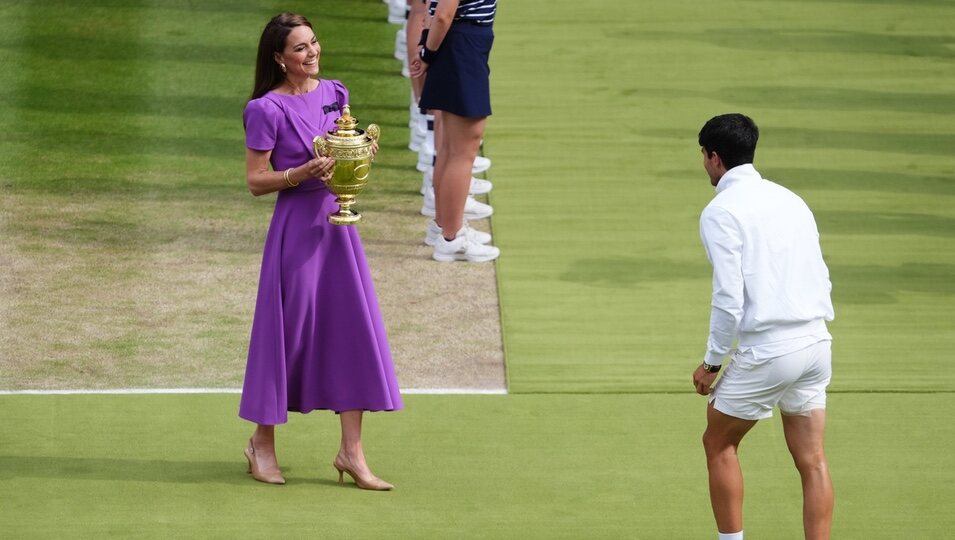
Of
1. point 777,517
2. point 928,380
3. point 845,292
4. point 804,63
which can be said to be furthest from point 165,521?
point 804,63

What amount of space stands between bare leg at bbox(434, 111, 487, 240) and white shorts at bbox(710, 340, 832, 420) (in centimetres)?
403

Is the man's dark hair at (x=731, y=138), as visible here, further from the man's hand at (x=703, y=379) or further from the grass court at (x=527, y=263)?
the grass court at (x=527, y=263)

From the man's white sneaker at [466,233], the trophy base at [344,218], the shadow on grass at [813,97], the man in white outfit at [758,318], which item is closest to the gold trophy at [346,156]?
the trophy base at [344,218]

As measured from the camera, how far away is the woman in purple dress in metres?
6.70

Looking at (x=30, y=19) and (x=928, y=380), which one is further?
(x=30, y=19)

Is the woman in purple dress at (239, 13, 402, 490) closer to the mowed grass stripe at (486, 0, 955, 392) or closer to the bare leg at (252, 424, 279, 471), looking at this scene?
the bare leg at (252, 424, 279, 471)

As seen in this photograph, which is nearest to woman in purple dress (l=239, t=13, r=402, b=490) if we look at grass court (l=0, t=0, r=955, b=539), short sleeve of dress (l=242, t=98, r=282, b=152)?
short sleeve of dress (l=242, t=98, r=282, b=152)

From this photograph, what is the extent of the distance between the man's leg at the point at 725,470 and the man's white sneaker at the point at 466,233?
415cm

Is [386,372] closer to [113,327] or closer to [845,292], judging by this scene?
[113,327]

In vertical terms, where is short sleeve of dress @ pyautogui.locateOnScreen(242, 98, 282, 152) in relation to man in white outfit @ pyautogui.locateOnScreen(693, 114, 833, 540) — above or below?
above

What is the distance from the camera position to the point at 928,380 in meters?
8.36

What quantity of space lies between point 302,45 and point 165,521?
2.00 m

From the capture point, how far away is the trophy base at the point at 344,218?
6.65 meters

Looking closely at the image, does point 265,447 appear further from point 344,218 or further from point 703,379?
point 703,379
